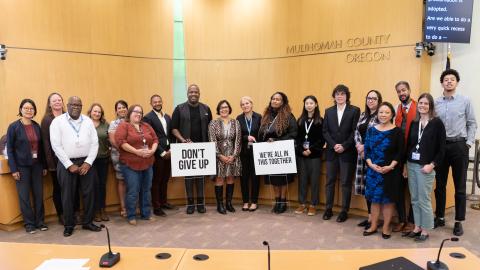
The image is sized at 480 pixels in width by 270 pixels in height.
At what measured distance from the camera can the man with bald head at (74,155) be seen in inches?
171

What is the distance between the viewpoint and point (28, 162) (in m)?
4.50

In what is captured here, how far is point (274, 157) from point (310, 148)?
1.68 feet

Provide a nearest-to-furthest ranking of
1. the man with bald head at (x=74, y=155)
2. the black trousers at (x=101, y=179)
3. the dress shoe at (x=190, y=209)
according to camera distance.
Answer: the man with bald head at (x=74, y=155) → the black trousers at (x=101, y=179) → the dress shoe at (x=190, y=209)

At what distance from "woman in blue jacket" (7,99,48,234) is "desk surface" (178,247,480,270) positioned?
3.35 m

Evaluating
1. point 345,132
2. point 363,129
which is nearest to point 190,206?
point 345,132

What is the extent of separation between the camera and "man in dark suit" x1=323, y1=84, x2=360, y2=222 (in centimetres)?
475

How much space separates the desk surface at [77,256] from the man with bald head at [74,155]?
2.28 m

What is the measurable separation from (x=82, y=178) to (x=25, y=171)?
0.69 metres

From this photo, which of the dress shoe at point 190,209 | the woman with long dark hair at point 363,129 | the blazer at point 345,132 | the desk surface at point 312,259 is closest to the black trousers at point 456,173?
the woman with long dark hair at point 363,129

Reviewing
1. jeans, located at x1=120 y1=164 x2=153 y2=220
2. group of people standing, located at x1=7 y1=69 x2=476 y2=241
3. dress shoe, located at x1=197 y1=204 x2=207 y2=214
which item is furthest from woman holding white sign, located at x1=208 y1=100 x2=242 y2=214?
jeans, located at x1=120 y1=164 x2=153 y2=220

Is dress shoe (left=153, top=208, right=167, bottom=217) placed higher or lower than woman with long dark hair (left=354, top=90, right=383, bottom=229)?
lower

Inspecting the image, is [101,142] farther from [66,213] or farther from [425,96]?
[425,96]

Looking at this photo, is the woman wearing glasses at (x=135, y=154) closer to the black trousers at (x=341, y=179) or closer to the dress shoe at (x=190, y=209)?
the dress shoe at (x=190, y=209)

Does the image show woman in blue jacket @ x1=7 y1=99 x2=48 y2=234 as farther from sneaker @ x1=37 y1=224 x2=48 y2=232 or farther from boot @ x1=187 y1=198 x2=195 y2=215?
boot @ x1=187 y1=198 x2=195 y2=215
